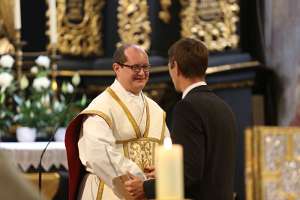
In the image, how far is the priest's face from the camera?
4016mm

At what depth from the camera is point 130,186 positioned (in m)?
3.68

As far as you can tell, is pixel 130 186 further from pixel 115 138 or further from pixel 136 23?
pixel 136 23

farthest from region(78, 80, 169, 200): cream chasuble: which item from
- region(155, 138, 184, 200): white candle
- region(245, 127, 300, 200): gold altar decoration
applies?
region(155, 138, 184, 200): white candle

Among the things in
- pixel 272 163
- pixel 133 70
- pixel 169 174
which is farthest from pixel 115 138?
pixel 169 174

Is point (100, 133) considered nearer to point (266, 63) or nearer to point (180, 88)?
point (180, 88)

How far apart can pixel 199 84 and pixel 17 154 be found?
232cm

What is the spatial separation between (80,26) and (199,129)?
4.59 m

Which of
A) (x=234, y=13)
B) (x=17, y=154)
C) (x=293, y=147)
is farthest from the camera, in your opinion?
(x=234, y=13)

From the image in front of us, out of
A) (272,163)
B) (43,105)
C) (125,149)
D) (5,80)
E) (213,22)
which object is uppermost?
(272,163)

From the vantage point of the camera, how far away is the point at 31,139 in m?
6.24

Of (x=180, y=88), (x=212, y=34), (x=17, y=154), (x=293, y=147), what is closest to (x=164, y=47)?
(x=212, y=34)

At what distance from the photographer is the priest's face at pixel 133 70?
402 cm

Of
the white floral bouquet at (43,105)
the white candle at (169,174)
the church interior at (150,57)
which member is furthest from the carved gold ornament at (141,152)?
the white candle at (169,174)

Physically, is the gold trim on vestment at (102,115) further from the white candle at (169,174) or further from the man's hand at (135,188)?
the white candle at (169,174)
